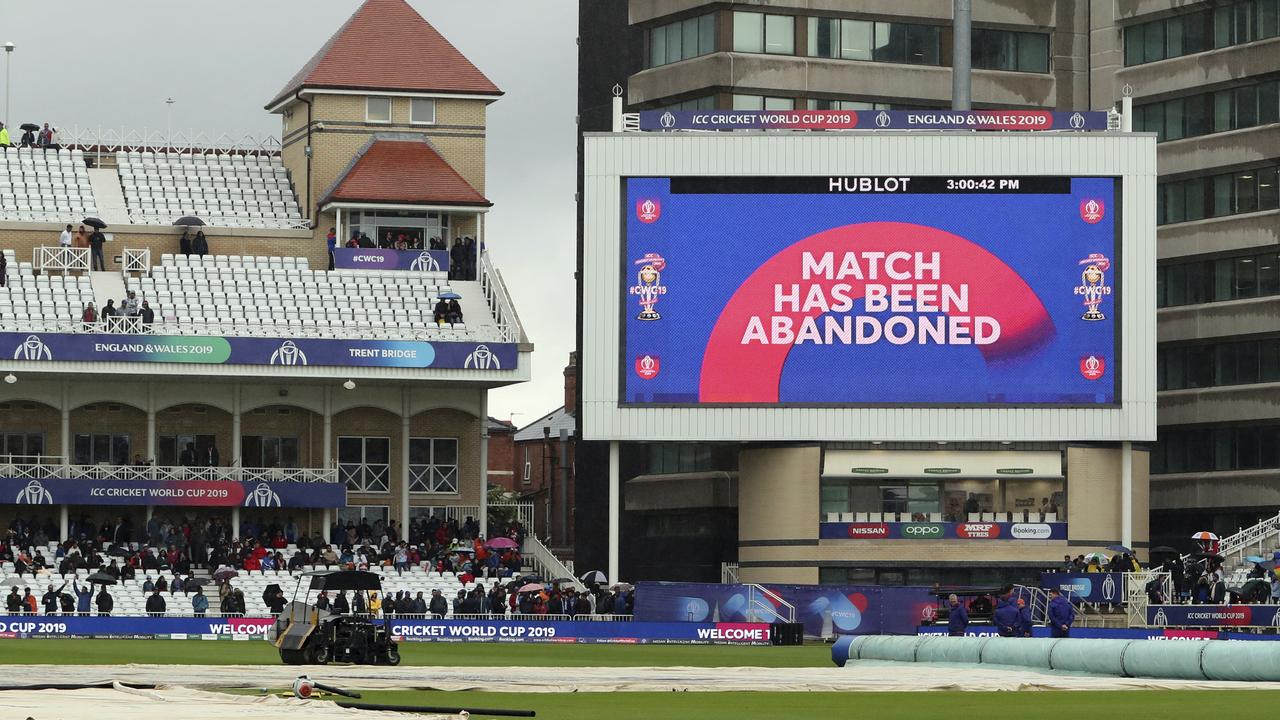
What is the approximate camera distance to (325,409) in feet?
258

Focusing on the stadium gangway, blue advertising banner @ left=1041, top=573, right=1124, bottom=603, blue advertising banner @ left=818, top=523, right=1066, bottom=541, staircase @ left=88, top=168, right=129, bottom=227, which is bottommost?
blue advertising banner @ left=1041, top=573, right=1124, bottom=603

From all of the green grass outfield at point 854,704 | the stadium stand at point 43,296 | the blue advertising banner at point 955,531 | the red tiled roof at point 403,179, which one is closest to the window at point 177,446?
the stadium stand at point 43,296

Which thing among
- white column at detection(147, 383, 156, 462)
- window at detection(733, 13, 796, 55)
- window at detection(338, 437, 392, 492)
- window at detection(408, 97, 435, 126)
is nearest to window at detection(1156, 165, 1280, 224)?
window at detection(733, 13, 796, 55)

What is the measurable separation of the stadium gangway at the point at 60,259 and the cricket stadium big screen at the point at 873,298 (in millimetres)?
20809

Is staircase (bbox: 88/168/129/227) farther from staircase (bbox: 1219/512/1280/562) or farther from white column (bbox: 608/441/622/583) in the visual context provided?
staircase (bbox: 1219/512/1280/562)

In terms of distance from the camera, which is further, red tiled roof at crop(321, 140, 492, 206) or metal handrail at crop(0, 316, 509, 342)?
red tiled roof at crop(321, 140, 492, 206)

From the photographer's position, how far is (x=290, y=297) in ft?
255

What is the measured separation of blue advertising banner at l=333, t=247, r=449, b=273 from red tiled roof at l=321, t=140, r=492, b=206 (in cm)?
206

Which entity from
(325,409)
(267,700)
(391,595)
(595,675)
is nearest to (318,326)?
(325,409)

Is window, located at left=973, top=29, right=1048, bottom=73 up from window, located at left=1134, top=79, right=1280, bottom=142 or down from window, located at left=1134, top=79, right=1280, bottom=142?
up

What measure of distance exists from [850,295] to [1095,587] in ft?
38.6

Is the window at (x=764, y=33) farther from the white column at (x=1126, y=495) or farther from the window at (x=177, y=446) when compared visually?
Result: the window at (x=177, y=446)

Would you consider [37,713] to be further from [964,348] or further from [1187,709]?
[964,348]

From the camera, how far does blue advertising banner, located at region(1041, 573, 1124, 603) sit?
63312 millimetres
